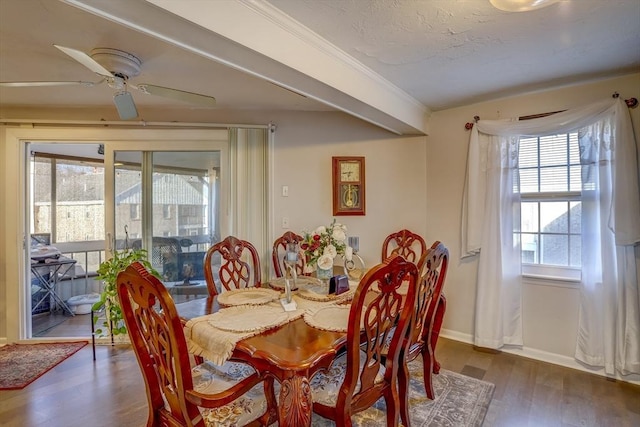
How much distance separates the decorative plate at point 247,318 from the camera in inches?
59.5

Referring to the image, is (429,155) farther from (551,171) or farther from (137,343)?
(137,343)

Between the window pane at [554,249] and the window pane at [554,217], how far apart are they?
2.4 inches

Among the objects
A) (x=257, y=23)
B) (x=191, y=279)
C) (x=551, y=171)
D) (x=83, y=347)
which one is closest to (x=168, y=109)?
(x=191, y=279)

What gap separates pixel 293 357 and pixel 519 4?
1870 millimetres

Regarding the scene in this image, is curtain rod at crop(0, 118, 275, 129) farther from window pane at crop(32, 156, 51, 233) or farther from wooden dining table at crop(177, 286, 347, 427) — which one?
wooden dining table at crop(177, 286, 347, 427)

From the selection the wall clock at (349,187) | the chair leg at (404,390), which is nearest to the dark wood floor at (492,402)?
the chair leg at (404,390)

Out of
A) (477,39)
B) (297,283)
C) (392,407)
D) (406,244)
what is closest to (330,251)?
(297,283)

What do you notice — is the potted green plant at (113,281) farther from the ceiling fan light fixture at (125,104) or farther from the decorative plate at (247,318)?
the decorative plate at (247,318)

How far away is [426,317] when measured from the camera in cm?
197

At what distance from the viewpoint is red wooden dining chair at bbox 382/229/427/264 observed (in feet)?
10.3

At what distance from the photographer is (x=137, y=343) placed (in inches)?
52.2

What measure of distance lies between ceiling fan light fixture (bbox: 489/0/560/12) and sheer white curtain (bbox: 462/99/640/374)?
1360 millimetres

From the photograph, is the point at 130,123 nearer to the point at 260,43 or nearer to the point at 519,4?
the point at 260,43

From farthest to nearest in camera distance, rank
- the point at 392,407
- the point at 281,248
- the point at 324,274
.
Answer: the point at 281,248 → the point at 324,274 → the point at 392,407
